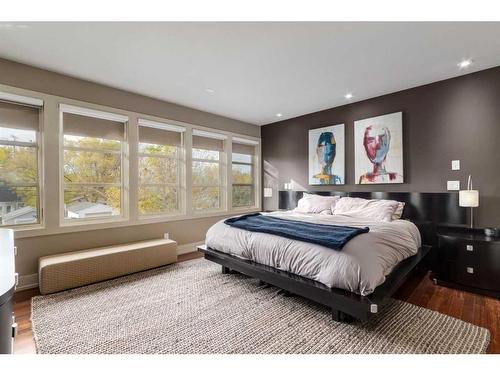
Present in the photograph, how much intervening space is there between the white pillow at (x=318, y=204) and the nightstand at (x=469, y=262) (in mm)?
1460

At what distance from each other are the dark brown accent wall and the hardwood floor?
108 cm

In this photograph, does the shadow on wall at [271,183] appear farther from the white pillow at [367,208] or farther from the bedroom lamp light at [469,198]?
the bedroom lamp light at [469,198]

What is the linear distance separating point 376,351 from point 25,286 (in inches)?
143

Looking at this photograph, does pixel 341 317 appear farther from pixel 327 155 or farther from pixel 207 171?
pixel 207 171

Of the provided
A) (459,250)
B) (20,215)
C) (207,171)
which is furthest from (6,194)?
(459,250)

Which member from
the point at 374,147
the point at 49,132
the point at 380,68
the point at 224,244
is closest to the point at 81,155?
the point at 49,132

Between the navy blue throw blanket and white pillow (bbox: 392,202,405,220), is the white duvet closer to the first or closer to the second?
the navy blue throw blanket

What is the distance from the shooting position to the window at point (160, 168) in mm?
3879

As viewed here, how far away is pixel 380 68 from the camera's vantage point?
288 cm

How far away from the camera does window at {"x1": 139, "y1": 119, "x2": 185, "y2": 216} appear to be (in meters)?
3.88

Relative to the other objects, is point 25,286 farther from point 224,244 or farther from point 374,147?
point 374,147

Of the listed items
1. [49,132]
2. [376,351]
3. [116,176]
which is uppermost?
[49,132]

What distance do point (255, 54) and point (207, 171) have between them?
104 inches
